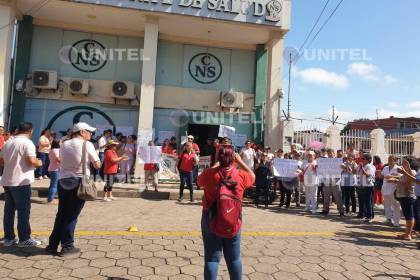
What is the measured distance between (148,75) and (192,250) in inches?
349

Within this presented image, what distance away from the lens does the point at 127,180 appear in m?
11.7

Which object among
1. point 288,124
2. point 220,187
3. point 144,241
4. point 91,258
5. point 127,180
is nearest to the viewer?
point 220,187

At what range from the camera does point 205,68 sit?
15109mm

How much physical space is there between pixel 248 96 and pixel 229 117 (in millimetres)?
1367

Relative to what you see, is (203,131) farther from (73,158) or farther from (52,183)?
(73,158)

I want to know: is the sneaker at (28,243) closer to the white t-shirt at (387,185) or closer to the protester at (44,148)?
the protester at (44,148)

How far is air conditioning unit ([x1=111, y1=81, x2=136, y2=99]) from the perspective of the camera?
44.9 ft

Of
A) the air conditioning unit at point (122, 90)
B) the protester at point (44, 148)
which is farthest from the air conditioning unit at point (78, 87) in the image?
the protester at point (44, 148)

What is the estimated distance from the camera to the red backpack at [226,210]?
3023 mm

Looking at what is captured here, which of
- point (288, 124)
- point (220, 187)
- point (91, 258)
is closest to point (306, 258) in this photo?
point (220, 187)

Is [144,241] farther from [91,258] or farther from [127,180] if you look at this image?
[127,180]

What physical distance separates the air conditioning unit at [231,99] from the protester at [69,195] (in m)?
10.4

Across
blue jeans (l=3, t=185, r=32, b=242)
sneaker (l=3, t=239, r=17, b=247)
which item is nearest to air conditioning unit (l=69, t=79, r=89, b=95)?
blue jeans (l=3, t=185, r=32, b=242)

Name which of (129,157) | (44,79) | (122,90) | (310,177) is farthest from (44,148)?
(310,177)
